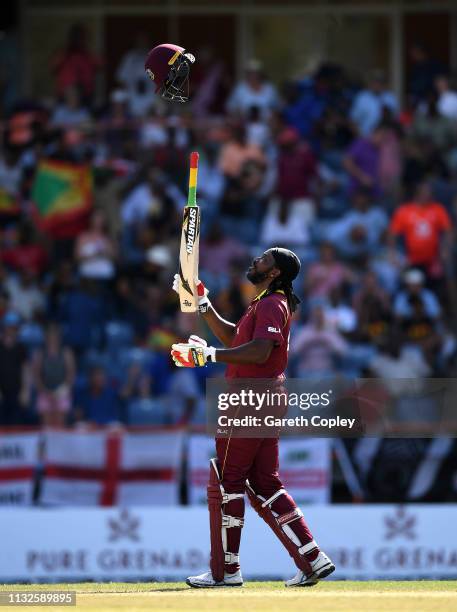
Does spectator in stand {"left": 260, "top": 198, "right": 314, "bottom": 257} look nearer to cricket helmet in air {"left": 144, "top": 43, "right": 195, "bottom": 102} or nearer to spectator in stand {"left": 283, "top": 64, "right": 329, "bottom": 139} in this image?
spectator in stand {"left": 283, "top": 64, "right": 329, "bottom": 139}

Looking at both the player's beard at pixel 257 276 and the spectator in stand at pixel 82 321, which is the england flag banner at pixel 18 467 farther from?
the player's beard at pixel 257 276

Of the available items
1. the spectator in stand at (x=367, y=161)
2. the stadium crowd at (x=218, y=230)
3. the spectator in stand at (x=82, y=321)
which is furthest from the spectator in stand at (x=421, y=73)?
the spectator in stand at (x=82, y=321)

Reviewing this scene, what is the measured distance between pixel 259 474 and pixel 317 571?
696mm

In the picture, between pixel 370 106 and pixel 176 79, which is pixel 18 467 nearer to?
pixel 176 79

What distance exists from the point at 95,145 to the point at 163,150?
3.46 feet

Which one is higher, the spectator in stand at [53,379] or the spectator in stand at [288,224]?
the spectator in stand at [288,224]

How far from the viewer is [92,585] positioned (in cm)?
1027

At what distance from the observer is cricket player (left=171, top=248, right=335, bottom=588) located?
902 centimetres

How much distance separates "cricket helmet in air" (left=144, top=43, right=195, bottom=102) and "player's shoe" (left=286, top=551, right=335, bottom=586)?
3069 millimetres

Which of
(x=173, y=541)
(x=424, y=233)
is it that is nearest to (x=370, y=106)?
(x=424, y=233)

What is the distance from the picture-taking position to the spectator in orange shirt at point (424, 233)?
18.1 m

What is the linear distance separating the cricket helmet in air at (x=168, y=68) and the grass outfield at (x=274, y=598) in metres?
3.18

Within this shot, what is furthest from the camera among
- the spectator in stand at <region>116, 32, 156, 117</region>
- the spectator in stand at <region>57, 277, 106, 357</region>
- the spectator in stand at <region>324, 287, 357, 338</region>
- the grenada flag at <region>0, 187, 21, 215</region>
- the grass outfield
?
the spectator in stand at <region>116, 32, 156, 117</region>

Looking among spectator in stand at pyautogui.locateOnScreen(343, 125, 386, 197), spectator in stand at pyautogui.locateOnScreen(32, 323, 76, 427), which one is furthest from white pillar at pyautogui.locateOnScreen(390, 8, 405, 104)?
spectator in stand at pyautogui.locateOnScreen(32, 323, 76, 427)
